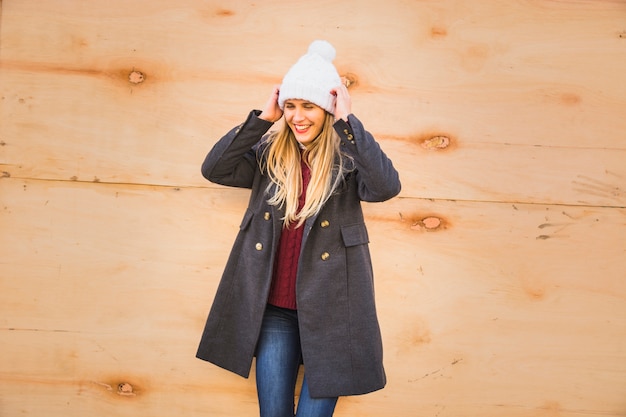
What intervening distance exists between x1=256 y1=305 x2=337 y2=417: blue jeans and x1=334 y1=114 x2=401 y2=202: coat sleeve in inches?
18.1

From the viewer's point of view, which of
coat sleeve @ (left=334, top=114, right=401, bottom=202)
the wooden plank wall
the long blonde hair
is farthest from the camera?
the wooden plank wall

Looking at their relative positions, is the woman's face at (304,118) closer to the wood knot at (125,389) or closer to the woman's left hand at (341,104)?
the woman's left hand at (341,104)

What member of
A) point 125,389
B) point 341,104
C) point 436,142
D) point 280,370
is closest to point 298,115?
point 341,104

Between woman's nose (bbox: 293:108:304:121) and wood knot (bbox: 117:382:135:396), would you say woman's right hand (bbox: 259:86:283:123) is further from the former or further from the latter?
wood knot (bbox: 117:382:135:396)

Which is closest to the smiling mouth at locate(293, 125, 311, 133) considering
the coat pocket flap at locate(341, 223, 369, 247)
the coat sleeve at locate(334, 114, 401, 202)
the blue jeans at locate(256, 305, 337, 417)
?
the coat sleeve at locate(334, 114, 401, 202)

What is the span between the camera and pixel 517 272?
84.4 inches

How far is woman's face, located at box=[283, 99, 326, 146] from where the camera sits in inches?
67.9

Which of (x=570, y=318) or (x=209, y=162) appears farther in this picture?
(x=570, y=318)

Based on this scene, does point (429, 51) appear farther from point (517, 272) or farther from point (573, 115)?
point (517, 272)

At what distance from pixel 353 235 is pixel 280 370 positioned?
1.47 ft

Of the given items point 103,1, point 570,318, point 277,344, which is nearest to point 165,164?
point 103,1

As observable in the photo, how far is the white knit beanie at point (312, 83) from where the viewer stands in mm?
1689

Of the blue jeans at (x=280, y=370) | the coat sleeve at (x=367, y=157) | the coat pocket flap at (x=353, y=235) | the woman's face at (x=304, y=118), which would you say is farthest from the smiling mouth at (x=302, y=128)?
the blue jeans at (x=280, y=370)

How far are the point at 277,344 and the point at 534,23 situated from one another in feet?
4.59
